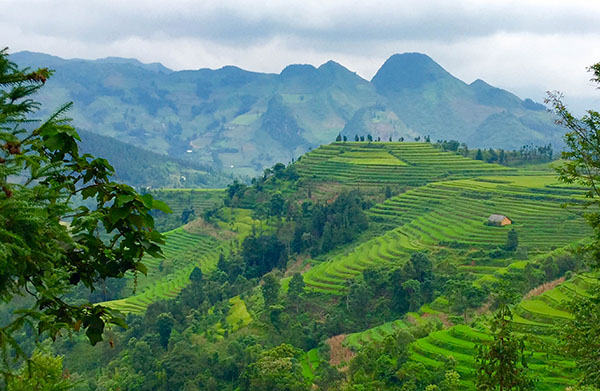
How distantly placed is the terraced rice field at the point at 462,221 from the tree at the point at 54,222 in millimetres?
35791

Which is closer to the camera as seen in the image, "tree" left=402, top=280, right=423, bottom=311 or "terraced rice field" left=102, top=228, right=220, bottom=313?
"tree" left=402, top=280, right=423, bottom=311

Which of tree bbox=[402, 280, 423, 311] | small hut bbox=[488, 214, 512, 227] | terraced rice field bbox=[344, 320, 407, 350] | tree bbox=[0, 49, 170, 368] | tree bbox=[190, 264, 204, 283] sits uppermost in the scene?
tree bbox=[0, 49, 170, 368]

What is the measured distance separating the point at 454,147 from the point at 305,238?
1381 inches

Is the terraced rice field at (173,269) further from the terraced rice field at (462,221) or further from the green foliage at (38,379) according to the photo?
the green foliage at (38,379)

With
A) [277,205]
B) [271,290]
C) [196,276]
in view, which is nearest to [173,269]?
[196,276]

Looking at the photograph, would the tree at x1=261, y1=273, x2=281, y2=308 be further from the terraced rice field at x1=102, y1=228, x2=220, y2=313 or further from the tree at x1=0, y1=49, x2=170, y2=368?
the tree at x1=0, y1=49, x2=170, y2=368

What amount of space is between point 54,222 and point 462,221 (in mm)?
46173

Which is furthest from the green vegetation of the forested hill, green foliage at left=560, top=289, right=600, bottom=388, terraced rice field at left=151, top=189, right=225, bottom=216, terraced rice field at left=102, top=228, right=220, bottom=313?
the forested hill

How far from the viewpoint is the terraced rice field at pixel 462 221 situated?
134 feet

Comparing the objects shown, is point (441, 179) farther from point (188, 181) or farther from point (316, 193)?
point (188, 181)

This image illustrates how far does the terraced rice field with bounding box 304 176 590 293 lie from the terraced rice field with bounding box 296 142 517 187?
6.98m

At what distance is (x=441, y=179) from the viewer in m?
64.6

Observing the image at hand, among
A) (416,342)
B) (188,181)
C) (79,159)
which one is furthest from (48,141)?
(188,181)

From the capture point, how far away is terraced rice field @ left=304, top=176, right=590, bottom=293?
40.9 m
